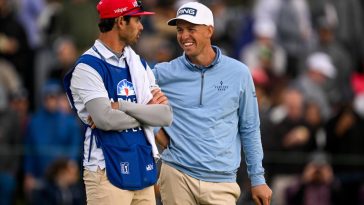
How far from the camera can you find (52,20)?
18391mm

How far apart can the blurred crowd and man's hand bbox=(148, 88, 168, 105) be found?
20.4 feet

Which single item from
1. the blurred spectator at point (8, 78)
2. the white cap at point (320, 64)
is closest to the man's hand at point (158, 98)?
the blurred spectator at point (8, 78)

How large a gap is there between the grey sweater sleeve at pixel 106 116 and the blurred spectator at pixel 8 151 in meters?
7.36

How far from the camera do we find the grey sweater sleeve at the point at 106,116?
29.0 feet

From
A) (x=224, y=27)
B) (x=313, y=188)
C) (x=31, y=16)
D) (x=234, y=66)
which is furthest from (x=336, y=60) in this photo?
(x=234, y=66)

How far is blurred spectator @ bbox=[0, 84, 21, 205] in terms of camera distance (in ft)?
52.6

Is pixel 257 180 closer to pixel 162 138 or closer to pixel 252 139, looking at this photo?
pixel 252 139

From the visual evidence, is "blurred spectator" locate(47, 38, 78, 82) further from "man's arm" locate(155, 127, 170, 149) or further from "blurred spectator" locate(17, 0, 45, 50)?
"man's arm" locate(155, 127, 170, 149)

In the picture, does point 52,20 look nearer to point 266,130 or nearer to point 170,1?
point 170,1

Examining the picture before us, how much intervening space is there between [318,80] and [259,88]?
62.8 inches

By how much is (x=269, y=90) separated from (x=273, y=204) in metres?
2.03

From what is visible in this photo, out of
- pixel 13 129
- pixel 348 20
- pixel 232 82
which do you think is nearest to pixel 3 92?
pixel 13 129

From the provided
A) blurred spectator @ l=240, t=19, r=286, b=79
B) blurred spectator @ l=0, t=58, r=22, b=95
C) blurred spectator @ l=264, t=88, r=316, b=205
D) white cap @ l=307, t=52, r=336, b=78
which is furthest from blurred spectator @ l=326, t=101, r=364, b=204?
blurred spectator @ l=0, t=58, r=22, b=95

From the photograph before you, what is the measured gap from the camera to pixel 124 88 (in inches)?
357
